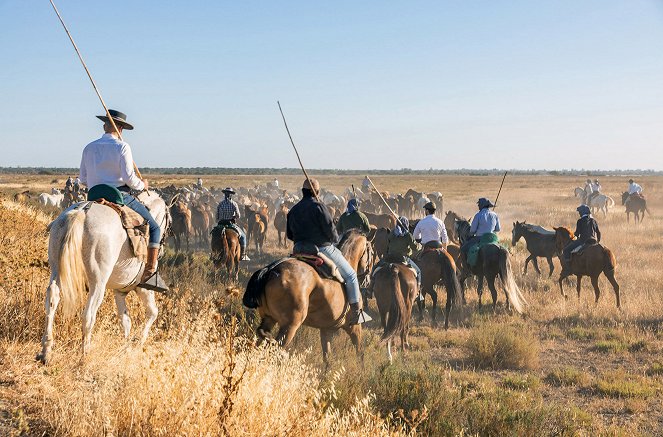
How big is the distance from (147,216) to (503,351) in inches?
237

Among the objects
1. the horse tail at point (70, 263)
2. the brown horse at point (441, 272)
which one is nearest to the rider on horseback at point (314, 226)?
the horse tail at point (70, 263)

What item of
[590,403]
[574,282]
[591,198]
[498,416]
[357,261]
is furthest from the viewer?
[591,198]

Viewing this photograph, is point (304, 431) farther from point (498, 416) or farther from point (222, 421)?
point (498, 416)

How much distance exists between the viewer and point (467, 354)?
1012 cm

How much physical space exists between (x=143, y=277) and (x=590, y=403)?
5751 mm

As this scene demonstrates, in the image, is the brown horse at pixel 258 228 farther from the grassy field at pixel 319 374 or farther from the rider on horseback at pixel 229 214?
the grassy field at pixel 319 374

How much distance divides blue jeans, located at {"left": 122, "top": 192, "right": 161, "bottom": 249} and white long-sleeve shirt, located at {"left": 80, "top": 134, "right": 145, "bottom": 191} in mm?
185

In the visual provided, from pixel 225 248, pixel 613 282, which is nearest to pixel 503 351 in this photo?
pixel 613 282

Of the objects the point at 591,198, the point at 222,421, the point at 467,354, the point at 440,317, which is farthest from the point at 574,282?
the point at 591,198

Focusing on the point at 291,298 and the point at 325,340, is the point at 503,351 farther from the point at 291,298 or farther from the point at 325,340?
the point at 291,298

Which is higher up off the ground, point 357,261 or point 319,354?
point 357,261

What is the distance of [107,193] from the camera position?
6062mm

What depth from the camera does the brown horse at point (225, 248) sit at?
15.1m

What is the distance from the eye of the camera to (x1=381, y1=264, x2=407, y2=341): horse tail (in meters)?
8.80
